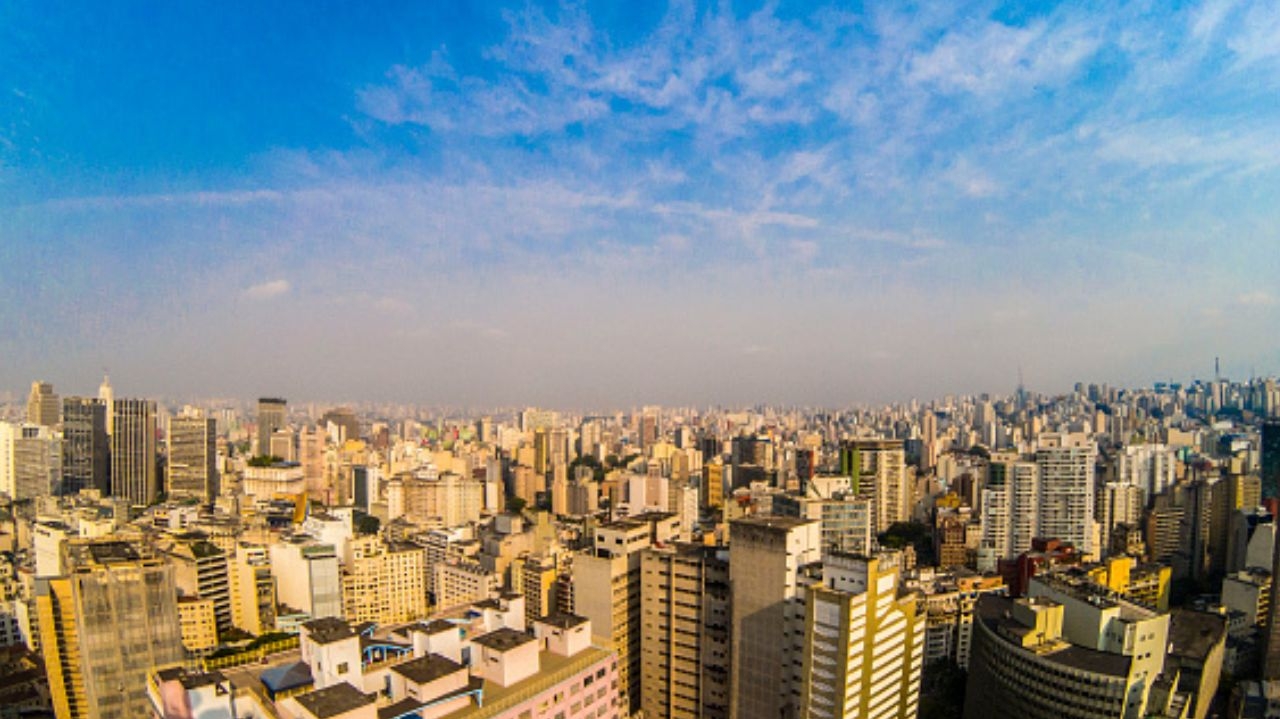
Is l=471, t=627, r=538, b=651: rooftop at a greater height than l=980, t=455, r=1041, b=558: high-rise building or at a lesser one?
greater

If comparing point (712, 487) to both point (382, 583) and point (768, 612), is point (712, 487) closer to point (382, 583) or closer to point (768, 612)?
point (382, 583)

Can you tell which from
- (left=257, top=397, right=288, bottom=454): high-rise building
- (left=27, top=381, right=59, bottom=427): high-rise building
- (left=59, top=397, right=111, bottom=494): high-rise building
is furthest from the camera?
(left=257, top=397, right=288, bottom=454): high-rise building

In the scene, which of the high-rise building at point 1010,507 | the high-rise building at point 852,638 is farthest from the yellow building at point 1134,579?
the high-rise building at point 852,638

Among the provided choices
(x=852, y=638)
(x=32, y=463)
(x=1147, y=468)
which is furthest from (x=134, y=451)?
(x=1147, y=468)

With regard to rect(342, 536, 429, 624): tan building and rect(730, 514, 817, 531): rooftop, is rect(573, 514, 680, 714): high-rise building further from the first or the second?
rect(342, 536, 429, 624): tan building

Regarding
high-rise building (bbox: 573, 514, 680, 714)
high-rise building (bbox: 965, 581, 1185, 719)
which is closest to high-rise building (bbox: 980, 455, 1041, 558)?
high-rise building (bbox: 965, 581, 1185, 719)

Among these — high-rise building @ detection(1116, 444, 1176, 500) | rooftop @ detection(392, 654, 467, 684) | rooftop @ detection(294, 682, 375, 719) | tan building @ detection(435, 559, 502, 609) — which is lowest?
tan building @ detection(435, 559, 502, 609)

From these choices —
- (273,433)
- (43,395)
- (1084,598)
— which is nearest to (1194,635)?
(1084,598)
